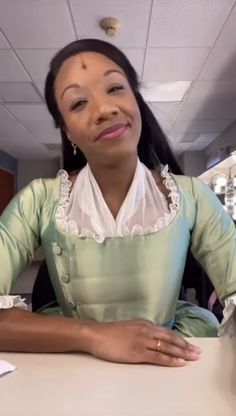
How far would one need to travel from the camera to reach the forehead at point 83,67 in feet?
2.67

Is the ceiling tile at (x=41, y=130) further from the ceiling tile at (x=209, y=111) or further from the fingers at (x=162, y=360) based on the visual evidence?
the fingers at (x=162, y=360)

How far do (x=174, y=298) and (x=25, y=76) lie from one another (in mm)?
3120

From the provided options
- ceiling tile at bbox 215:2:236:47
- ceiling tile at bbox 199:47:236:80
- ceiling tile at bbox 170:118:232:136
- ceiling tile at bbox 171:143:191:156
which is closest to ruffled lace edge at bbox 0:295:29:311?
ceiling tile at bbox 215:2:236:47

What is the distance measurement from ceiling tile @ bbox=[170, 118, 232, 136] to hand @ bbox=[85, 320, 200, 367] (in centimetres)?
496

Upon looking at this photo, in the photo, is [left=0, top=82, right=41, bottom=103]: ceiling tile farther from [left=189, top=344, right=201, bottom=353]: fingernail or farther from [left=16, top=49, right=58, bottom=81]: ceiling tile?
[left=189, top=344, right=201, bottom=353]: fingernail

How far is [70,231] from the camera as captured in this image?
2.74ft

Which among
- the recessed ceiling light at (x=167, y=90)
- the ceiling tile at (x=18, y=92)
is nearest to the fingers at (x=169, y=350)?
the recessed ceiling light at (x=167, y=90)

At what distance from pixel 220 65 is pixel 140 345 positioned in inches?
125

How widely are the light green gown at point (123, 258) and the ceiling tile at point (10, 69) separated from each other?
8.26 feet

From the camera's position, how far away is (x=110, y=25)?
2621mm

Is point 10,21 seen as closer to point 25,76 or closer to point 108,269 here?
point 25,76

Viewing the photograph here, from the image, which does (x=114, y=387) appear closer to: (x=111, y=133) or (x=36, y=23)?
(x=111, y=133)

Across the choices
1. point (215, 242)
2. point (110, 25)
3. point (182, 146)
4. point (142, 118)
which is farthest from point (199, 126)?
point (215, 242)

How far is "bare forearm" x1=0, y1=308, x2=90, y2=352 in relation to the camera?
0.68 meters
